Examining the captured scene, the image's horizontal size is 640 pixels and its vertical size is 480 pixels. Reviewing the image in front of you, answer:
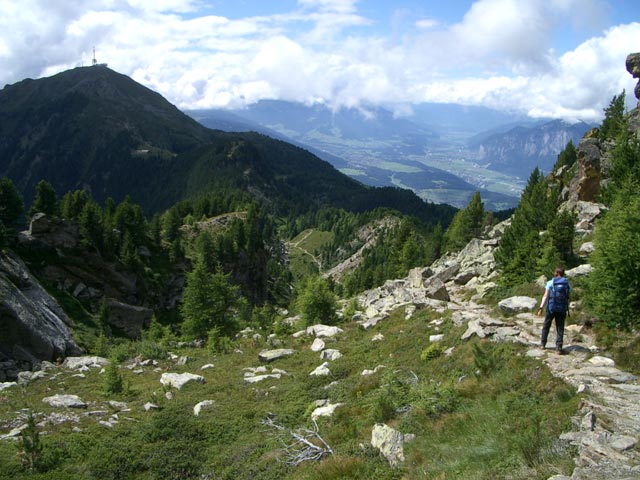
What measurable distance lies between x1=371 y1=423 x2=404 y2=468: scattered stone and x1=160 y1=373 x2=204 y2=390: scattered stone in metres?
13.8

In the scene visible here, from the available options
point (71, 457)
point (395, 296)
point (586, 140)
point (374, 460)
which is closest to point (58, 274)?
point (395, 296)

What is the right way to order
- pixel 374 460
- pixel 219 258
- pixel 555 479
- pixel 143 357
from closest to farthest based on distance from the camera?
pixel 555 479
pixel 374 460
pixel 143 357
pixel 219 258

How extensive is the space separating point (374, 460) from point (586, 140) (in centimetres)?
5688

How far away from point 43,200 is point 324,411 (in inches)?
2822

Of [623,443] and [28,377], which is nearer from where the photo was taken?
[623,443]

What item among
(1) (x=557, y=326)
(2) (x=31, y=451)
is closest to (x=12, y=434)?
(2) (x=31, y=451)

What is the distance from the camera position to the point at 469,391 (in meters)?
13.7

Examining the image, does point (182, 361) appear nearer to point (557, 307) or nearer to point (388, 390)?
point (388, 390)

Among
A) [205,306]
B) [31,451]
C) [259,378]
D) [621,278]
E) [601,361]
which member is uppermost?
[621,278]

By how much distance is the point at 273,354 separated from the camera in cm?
2706

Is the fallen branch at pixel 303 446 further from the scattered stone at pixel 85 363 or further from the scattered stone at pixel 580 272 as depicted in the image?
the scattered stone at pixel 85 363

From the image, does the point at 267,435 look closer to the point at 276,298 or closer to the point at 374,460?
the point at 374,460

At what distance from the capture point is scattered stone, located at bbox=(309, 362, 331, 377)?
68.9ft

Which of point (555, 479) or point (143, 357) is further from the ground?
point (555, 479)
